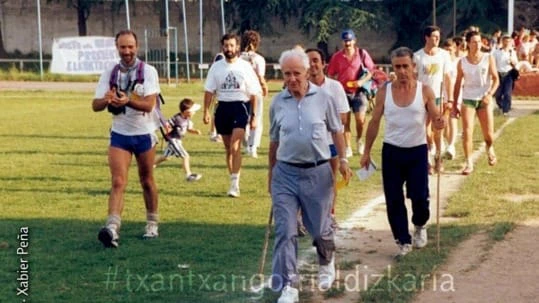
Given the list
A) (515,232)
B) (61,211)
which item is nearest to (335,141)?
(515,232)

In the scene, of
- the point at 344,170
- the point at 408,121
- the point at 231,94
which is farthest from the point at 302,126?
the point at 231,94

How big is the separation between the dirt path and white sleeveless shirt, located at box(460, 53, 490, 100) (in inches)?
138

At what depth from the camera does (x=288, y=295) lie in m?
7.95

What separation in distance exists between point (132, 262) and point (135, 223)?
211 cm

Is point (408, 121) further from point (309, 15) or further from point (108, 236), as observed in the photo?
point (309, 15)

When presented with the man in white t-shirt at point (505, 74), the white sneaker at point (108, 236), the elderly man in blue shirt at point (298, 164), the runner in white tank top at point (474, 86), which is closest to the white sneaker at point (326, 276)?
the elderly man in blue shirt at point (298, 164)

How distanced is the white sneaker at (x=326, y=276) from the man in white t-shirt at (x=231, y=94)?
16.2 ft

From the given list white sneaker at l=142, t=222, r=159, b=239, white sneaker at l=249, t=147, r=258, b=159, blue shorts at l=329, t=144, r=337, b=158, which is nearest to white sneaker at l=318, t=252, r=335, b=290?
blue shorts at l=329, t=144, r=337, b=158

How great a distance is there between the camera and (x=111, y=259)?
9695 mm

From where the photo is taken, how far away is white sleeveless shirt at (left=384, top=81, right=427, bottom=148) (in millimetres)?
10031

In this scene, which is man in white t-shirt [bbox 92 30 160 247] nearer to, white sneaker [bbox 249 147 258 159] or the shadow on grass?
the shadow on grass

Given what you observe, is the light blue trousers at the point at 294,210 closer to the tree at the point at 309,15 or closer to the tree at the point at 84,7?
the tree at the point at 309,15

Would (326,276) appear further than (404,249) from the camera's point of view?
No

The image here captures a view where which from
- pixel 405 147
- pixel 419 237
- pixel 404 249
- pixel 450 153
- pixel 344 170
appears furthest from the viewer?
pixel 450 153
